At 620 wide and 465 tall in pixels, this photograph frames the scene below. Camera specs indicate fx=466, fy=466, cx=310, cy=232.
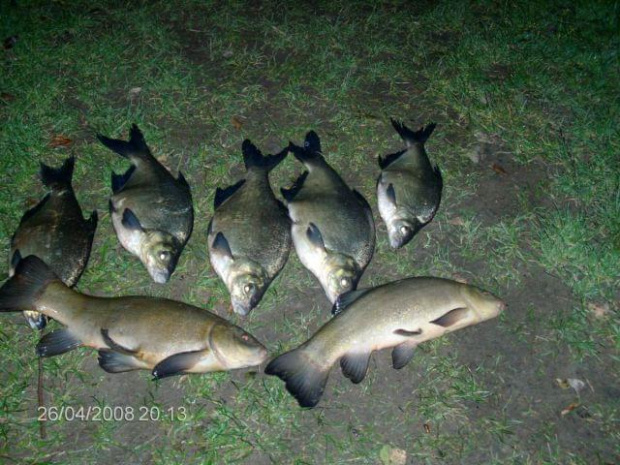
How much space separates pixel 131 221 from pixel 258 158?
A: 1172 mm

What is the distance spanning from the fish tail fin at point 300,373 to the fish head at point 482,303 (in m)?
1.20

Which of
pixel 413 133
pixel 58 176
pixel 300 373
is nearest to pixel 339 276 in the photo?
pixel 300 373

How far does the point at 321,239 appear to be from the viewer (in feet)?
11.9

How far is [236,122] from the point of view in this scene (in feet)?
15.6

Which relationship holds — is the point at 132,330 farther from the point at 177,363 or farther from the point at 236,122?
the point at 236,122

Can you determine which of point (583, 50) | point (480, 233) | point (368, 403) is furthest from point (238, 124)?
point (583, 50)

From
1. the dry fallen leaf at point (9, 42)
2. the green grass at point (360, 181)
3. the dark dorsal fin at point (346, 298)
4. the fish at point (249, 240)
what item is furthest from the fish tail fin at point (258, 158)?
the dry fallen leaf at point (9, 42)

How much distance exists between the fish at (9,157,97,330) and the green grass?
0.28 metres

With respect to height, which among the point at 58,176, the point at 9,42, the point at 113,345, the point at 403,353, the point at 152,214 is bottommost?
the point at 403,353

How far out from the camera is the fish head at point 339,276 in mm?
3547

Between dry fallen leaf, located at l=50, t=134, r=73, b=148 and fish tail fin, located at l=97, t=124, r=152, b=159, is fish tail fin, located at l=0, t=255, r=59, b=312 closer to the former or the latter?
fish tail fin, located at l=97, t=124, r=152, b=159

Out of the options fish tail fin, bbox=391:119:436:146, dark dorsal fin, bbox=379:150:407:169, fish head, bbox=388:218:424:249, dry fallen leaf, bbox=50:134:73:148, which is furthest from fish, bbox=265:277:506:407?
dry fallen leaf, bbox=50:134:73:148

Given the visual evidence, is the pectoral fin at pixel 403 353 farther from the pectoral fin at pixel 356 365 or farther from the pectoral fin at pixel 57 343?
the pectoral fin at pixel 57 343

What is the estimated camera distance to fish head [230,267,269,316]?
3.46 metres
